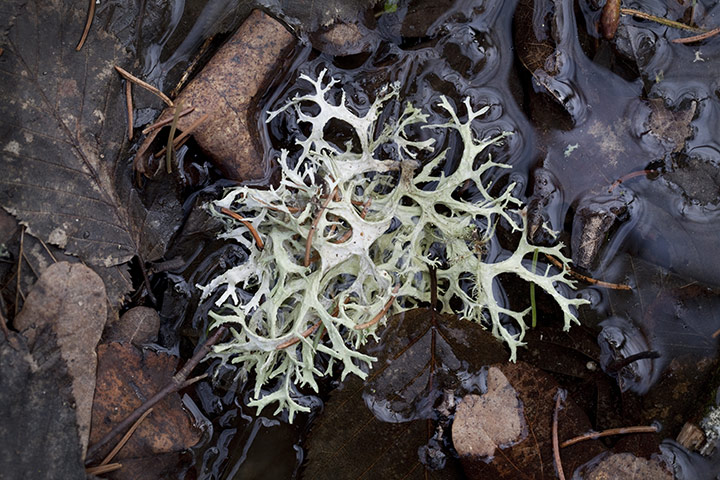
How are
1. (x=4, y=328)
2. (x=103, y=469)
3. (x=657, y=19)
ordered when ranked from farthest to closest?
(x=657, y=19), (x=103, y=469), (x=4, y=328)

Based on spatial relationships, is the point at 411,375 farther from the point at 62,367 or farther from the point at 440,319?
the point at 62,367

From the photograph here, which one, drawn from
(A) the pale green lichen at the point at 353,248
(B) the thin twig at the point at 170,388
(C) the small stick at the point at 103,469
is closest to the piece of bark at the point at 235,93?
(A) the pale green lichen at the point at 353,248

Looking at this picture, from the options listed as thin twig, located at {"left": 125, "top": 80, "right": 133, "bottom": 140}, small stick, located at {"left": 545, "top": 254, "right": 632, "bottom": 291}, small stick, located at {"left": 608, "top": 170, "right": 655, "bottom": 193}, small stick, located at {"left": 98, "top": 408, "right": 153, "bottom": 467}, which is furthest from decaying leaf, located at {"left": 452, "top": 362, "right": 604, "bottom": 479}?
thin twig, located at {"left": 125, "top": 80, "right": 133, "bottom": 140}

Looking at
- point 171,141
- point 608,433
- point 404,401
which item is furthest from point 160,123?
point 608,433

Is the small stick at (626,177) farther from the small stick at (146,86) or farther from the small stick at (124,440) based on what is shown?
the small stick at (124,440)

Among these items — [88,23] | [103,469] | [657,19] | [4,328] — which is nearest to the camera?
[4,328]

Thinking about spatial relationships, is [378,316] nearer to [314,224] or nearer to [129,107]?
[314,224]
